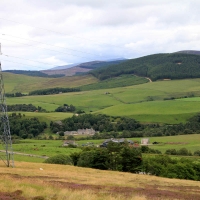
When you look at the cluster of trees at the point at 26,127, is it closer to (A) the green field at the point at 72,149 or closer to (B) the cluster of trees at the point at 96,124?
(B) the cluster of trees at the point at 96,124

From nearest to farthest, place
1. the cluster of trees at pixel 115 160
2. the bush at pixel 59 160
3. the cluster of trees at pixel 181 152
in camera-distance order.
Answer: the bush at pixel 59 160
the cluster of trees at pixel 115 160
the cluster of trees at pixel 181 152

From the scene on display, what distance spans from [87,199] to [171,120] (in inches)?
6474

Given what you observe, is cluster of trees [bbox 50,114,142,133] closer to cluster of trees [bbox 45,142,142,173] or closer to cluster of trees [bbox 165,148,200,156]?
cluster of trees [bbox 165,148,200,156]

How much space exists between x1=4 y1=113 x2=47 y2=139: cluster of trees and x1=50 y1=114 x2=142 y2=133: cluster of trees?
716 cm

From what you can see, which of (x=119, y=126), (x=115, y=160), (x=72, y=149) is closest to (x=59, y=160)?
(x=115, y=160)

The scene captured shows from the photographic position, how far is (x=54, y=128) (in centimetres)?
17188

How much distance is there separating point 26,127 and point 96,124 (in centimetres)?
3587

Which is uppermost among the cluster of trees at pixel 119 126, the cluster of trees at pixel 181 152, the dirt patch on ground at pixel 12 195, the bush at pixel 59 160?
the dirt patch on ground at pixel 12 195

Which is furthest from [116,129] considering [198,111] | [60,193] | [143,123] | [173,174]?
[60,193]

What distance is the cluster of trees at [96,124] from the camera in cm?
17075

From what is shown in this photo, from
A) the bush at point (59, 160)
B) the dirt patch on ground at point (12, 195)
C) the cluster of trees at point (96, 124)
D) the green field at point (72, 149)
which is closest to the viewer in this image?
the dirt patch on ground at point (12, 195)

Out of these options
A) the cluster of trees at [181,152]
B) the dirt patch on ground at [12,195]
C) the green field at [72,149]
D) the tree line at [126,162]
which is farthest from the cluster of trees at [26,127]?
the dirt patch on ground at [12,195]

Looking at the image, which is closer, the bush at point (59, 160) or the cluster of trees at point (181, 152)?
the bush at point (59, 160)

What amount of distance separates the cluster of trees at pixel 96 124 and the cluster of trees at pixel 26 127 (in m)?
7.16
